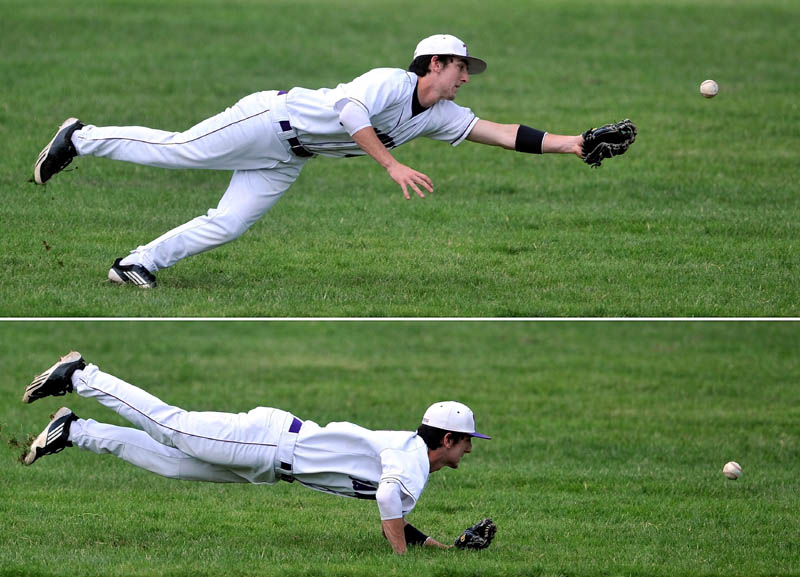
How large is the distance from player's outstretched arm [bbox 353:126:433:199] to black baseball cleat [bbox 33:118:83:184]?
2499 millimetres

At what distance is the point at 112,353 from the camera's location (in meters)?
17.0

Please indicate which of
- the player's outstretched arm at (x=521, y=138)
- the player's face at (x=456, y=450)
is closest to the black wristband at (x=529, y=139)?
the player's outstretched arm at (x=521, y=138)

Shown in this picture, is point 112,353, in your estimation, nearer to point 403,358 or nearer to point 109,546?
point 403,358

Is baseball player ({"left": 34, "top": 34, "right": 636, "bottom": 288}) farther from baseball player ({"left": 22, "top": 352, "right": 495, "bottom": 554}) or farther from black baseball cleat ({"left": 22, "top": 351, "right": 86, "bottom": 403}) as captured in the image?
baseball player ({"left": 22, "top": 352, "right": 495, "bottom": 554})

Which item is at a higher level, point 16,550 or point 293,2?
point 293,2

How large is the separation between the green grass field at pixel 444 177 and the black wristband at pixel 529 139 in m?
1.50

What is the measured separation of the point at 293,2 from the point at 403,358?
13.5m

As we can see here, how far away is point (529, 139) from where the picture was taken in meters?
10.3

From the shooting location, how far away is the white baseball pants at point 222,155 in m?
9.77

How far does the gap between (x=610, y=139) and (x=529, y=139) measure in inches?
30.0

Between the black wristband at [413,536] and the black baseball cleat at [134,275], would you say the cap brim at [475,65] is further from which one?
the black wristband at [413,536]

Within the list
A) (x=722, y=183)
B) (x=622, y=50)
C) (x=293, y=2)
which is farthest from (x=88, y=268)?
(x=293, y=2)

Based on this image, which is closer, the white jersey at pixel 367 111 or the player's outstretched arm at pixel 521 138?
the white jersey at pixel 367 111

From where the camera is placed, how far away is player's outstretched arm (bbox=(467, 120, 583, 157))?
33.6 ft
